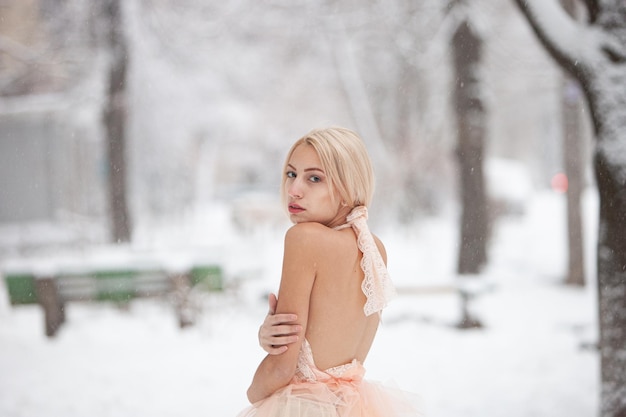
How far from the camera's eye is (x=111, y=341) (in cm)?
513

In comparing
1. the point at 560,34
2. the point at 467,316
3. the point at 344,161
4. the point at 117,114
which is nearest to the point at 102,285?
the point at 117,114

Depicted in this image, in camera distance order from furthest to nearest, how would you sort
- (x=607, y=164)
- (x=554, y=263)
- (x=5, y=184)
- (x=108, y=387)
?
(x=5, y=184), (x=554, y=263), (x=108, y=387), (x=607, y=164)

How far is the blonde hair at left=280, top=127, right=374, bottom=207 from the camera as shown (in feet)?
4.85

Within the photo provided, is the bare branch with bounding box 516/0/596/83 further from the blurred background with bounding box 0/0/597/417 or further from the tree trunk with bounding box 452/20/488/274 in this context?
the tree trunk with bounding box 452/20/488/274

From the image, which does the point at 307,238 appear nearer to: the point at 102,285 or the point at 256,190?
the point at 102,285

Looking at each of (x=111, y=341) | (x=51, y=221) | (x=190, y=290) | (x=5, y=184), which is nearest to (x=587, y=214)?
(x=190, y=290)

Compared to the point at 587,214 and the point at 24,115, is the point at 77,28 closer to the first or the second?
the point at 24,115

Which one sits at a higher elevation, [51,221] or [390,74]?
[390,74]

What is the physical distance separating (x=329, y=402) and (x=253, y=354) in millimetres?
3184

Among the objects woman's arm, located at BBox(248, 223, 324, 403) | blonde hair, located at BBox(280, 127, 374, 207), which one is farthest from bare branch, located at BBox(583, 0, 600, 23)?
woman's arm, located at BBox(248, 223, 324, 403)

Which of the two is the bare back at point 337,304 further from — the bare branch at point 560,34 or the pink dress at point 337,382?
the bare branch at point 560,34

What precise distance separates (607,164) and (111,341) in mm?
4085

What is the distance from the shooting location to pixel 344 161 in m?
1.48

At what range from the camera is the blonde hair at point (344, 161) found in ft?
4.85
